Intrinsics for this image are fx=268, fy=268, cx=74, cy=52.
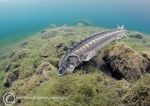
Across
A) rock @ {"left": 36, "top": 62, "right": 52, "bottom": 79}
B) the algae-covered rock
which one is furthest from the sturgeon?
the algae-covered rock

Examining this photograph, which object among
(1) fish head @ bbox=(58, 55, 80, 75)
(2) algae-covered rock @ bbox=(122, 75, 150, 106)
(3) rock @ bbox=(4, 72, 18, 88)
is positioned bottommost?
(3) rock @ bbox=(4, 72, 18, 88)

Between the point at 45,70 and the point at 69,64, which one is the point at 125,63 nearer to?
the point at 69,64

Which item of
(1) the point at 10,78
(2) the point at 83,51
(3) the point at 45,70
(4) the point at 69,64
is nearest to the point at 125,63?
(2) the point at 83,51

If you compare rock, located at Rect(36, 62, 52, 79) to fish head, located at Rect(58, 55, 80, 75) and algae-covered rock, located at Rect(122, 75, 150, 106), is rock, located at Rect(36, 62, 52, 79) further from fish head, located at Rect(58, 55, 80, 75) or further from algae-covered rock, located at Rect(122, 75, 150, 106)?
algae-covered rock, located at Rect(122, 75, 150, 106)

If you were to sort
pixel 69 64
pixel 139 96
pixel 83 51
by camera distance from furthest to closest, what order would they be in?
pixel 83 51, pixel 69 64, pixel 139 96

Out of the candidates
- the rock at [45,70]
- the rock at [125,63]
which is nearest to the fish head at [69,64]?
the rock at [45,70]

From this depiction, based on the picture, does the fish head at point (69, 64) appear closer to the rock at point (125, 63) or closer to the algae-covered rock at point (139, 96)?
the rock at point (125, 63)
